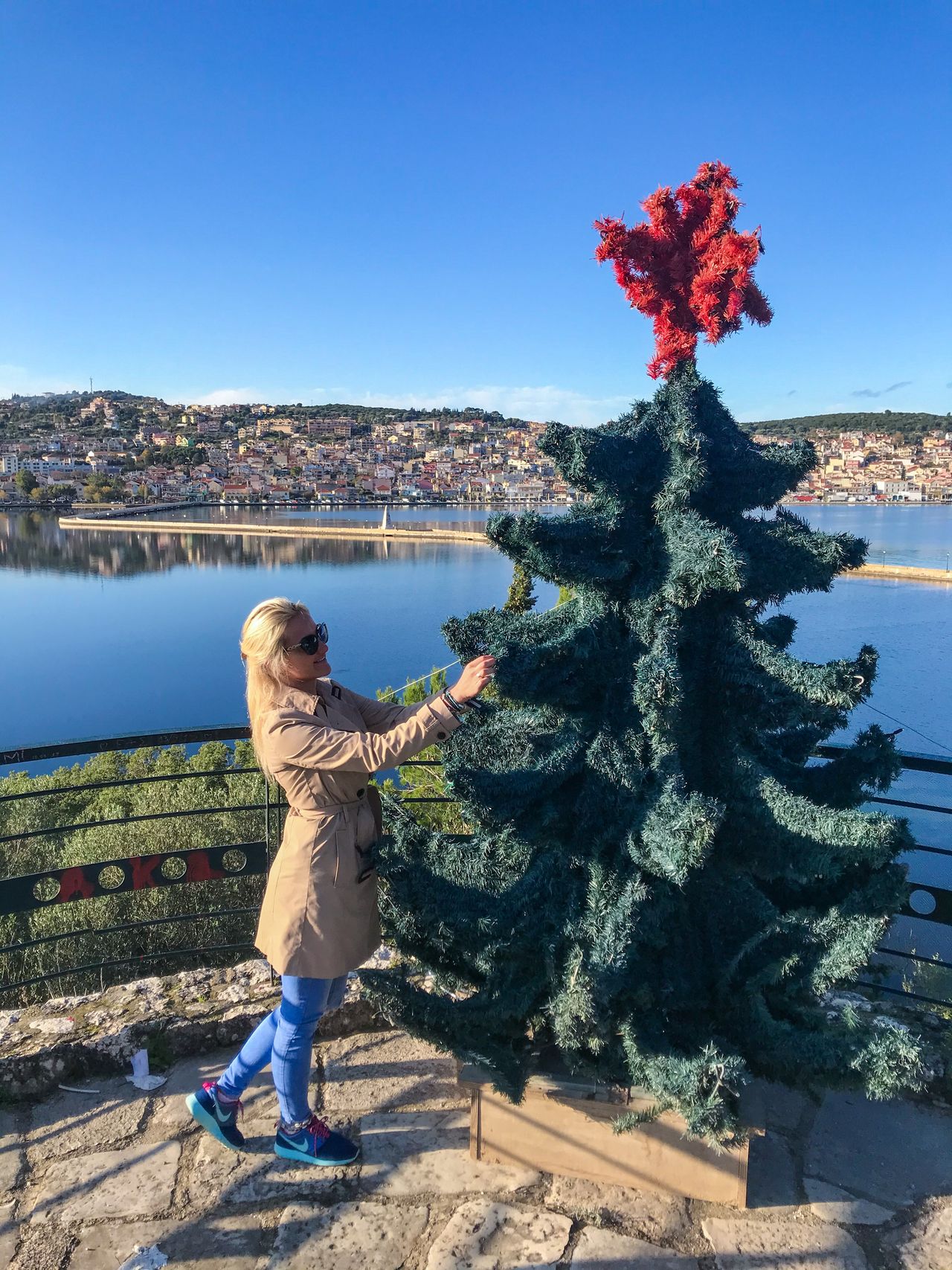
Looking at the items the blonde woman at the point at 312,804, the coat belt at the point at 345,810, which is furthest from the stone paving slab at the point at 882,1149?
the coat belt at the point at 345,810

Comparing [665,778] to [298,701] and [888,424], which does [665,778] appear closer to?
[298,701]

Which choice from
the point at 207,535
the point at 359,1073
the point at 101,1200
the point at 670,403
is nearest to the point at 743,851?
the point at 670,403

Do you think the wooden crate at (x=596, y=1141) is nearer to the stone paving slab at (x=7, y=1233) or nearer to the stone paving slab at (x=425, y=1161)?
the stone paving slab at (x=425, y=1161)

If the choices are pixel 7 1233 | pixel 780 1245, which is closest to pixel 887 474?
pixel 780 1245

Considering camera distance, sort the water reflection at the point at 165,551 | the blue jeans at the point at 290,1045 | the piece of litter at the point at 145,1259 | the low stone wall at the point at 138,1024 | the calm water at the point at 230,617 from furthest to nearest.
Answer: the water reflection at the point at 165,551, the calm water at the point at 230,617, the low stone wall at the point at 138,1024, the blue jeans at the point at 290,1045, the piece of litter at the point at 145,1259

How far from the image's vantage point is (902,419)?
10100cm

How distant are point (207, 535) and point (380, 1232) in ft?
227

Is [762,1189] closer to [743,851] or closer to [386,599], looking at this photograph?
[743,851]

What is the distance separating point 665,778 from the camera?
201cm

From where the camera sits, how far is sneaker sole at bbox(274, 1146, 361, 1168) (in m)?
2.23

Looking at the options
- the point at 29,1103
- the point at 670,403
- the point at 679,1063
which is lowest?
the point at 29,1103

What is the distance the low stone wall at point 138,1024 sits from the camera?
8.43ft

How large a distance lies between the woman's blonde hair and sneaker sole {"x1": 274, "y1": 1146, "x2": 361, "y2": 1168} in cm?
110

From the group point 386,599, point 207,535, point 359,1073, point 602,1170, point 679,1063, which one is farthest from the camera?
point 207,535
